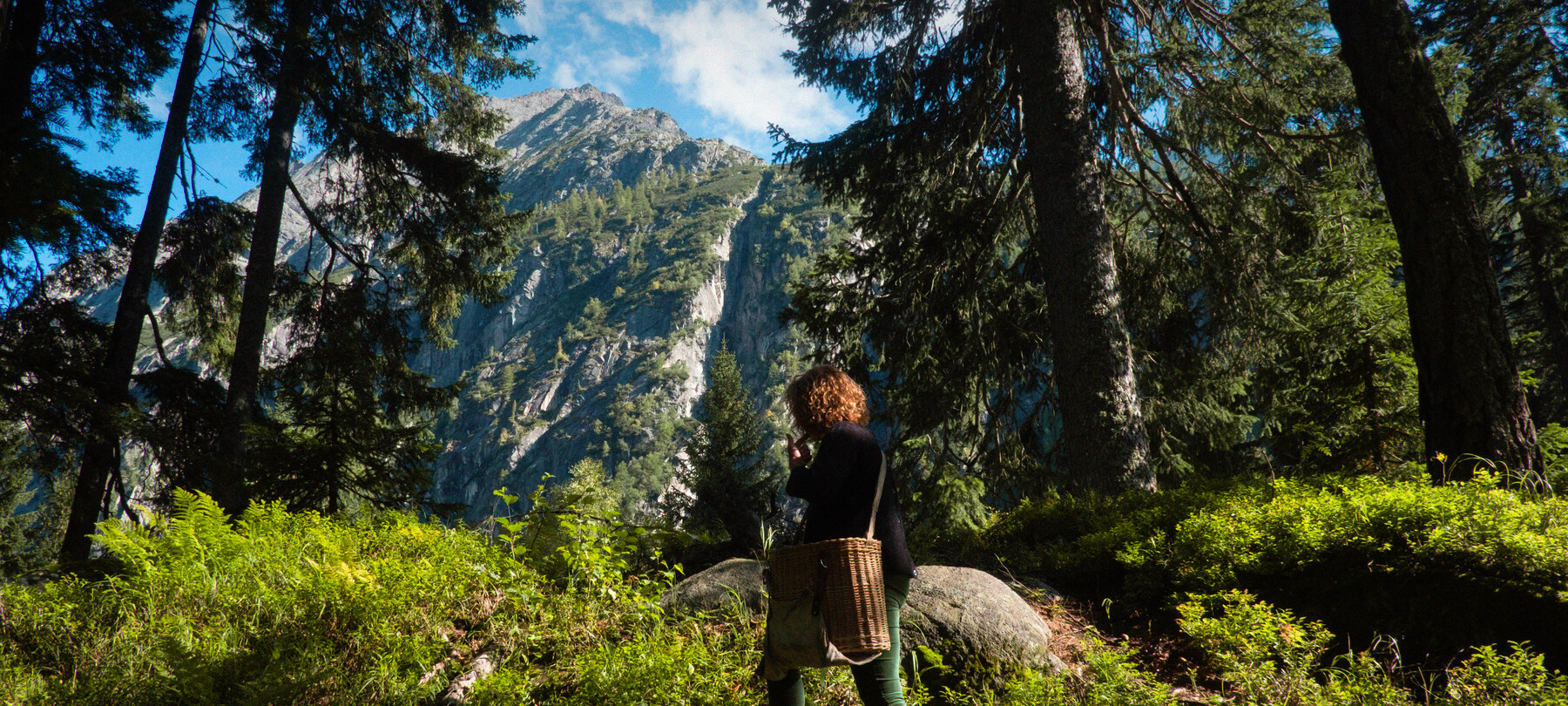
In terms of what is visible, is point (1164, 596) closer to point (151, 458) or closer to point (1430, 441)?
point (1430, 441)

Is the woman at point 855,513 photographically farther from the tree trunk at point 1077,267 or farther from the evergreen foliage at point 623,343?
the evergreen foliage at point 623,343

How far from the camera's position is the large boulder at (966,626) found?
325 cm

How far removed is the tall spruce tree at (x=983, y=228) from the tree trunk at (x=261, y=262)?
6.19m

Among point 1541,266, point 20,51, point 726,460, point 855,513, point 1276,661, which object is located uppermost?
point 20,51

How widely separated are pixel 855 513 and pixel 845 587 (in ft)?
0.89

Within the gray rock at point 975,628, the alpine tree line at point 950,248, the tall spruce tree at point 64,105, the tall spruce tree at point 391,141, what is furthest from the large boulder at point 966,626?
the tall spruce tree at point 391,141

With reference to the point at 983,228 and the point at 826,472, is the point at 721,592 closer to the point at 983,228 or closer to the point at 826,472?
the point at 826,472

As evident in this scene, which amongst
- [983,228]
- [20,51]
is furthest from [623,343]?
[983,228]

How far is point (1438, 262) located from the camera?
406 cm

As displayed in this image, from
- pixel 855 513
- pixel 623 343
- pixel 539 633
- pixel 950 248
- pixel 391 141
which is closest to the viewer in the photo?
pixel 855 513

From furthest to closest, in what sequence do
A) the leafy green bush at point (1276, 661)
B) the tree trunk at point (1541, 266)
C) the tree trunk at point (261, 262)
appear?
the tree trunk at point (1541, 266) < the tree trunk at point (261, 262) < the leafy green bush at point (1276, 661)

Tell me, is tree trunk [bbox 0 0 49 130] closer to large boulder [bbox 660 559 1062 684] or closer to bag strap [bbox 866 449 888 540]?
large boulder [bbox 660 559 1062 684]

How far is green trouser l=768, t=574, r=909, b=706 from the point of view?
2.45 m

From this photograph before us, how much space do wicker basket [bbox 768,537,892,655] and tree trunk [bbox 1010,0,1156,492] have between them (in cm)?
397
